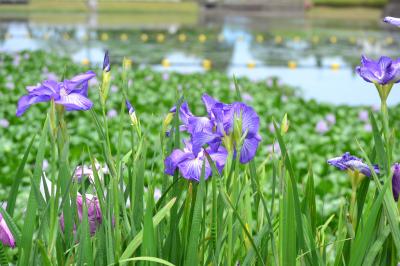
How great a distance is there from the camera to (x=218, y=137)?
710mm

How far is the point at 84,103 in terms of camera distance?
74 cm

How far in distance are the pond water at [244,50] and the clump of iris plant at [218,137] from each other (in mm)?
4042

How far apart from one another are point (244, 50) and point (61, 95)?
777 centimetres

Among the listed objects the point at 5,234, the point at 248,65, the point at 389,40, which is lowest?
the point at 389,40

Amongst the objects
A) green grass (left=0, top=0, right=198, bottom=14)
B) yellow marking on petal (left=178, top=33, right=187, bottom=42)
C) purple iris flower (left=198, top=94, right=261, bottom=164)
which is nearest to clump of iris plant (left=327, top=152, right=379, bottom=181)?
purple iris flower (left=198, top=94, right=261, bottom=164)

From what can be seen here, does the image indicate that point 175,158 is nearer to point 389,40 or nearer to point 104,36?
point 104,36

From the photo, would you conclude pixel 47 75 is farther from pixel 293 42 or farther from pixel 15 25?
pixel 15 25

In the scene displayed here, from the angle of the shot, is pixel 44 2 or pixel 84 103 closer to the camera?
pixel 84 103

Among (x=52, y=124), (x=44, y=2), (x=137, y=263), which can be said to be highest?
(x=52, y=124)

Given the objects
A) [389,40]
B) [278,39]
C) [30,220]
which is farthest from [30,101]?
[389,40]

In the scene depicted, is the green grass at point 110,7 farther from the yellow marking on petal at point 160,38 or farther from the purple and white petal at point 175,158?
the purple and white petal at point 175,158

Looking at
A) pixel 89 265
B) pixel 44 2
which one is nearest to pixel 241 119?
pixel 89 265

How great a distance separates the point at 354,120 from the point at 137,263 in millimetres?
2768

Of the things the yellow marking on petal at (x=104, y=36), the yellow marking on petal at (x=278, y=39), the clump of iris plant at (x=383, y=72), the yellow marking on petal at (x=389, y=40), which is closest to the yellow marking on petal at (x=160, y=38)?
the yellow marking on petal at (x=104, y=36)
